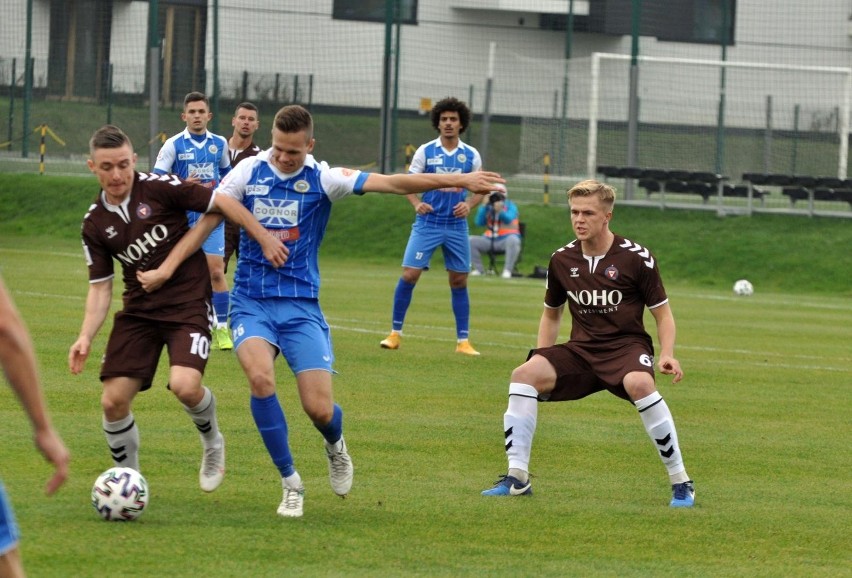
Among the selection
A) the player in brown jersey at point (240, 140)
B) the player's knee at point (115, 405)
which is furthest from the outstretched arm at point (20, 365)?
the player in brown jersey at point (240, 140)

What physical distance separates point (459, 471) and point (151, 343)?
2.19 m

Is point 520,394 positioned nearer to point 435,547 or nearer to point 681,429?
point 435,547

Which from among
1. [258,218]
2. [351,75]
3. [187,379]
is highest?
[351,75]

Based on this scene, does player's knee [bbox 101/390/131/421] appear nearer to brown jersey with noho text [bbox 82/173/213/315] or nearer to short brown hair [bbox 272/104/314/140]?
brown jersey with noho text [bbox 82/173/213/315]

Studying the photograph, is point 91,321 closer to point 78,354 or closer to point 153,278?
point 78,354

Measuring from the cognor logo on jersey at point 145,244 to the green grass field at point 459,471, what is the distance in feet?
4.05

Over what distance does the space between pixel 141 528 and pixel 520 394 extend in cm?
225

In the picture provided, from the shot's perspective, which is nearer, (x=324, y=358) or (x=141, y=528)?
(x=141, y=528)

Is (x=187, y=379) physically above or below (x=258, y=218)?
below

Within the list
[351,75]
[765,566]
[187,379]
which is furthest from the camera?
[351,75]

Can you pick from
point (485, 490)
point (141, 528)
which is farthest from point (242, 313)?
point (485, 490)

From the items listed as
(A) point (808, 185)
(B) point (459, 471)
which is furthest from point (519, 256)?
(B) point (459, 471)

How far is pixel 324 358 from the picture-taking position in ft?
23.4

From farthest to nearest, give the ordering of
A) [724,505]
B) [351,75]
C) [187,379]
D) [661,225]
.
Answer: [351,75] < [661,225] < [724,505] < [187,379]
